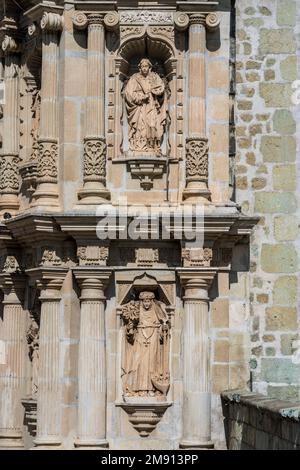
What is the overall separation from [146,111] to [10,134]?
8.23ft

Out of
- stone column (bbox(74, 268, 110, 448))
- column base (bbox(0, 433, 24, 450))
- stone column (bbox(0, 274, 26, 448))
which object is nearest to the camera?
stone column (bbox(74, 268, 110, 448))

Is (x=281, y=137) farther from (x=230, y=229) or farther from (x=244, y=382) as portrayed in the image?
(x=244, y=382)

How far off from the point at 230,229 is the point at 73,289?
89.0 inches

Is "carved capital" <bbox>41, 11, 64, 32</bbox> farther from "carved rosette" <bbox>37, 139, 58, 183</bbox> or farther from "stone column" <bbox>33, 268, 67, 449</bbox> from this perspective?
"stone column" <bbox>33, 268, 67, 449</bbox>

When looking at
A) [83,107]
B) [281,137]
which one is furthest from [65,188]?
[281,137]

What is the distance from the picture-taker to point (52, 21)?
2233 centimetres

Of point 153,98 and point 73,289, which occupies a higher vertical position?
point 153,98

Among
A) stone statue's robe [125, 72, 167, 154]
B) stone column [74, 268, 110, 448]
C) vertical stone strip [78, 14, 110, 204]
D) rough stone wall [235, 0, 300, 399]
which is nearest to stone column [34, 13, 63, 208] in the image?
vertical stone strip [78, 14, 110, 204]

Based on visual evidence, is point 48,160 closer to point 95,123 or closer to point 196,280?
point 95,123

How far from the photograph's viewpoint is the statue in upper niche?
22234 mm

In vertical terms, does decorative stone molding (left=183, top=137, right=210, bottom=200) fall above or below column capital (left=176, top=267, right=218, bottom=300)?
above

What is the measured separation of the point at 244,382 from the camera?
72.7ft

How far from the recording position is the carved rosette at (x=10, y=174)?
23.6 meters

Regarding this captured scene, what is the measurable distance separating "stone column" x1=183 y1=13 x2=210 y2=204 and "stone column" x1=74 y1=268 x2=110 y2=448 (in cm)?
168
